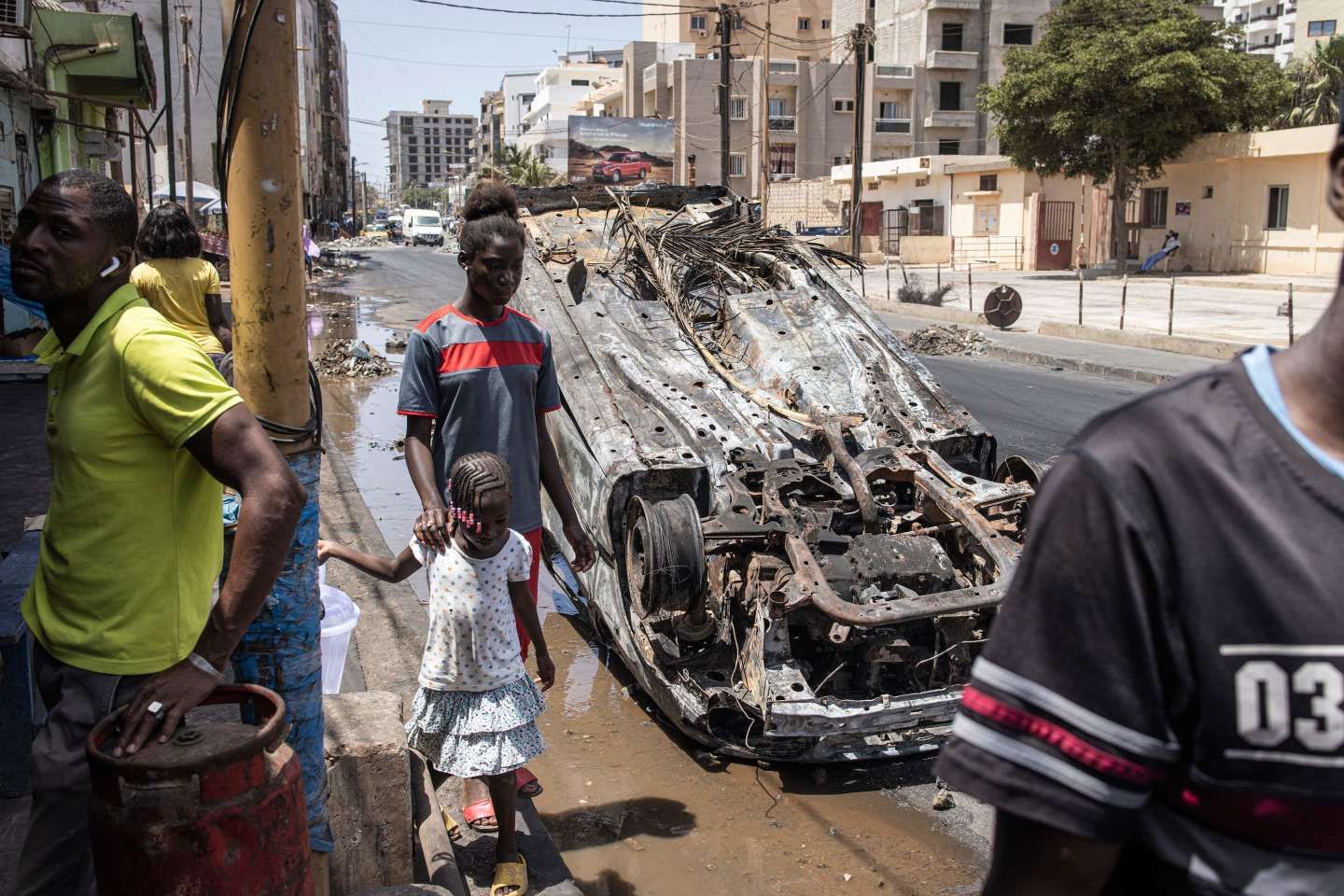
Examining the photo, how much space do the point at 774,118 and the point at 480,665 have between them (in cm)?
5934

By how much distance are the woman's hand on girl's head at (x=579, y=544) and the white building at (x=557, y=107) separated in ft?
240

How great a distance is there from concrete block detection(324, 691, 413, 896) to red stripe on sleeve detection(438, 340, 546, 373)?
48.5 inches

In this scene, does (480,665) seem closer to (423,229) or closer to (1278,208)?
(1278,208)

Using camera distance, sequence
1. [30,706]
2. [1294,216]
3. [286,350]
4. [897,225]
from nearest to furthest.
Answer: [286,350] < [30,706] < [1294,216] < [897,225]

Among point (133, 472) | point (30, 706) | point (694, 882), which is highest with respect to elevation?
point (133, 472)

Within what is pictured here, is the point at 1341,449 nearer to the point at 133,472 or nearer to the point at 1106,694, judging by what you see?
the point at 1106,694

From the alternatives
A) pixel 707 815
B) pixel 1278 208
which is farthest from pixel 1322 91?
pixel 707 815

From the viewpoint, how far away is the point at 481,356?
12.9 feet

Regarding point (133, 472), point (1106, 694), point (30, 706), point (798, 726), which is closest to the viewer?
point (1106, 694)

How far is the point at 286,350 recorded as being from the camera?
116 inches

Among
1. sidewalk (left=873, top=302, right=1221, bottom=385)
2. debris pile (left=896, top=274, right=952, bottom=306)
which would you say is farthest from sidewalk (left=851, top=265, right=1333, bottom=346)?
sidewalk (left=873, top=302, right=1221, bottom=385)

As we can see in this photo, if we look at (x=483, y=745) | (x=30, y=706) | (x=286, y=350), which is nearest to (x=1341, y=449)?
(x=286, y=350)

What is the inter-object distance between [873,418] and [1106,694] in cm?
514

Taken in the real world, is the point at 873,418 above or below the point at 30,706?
above
